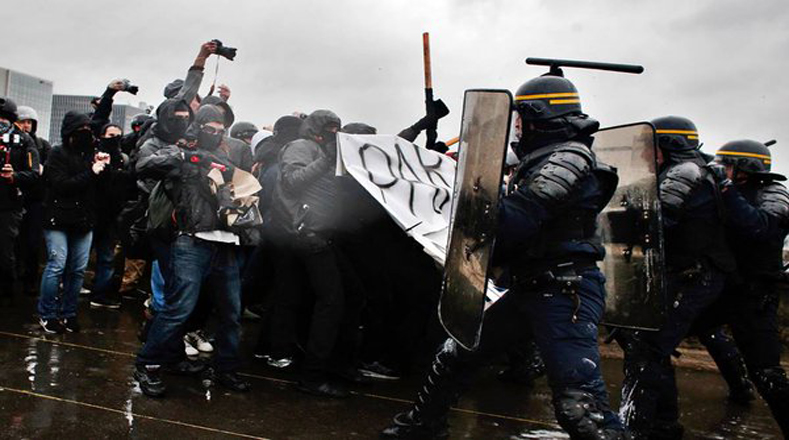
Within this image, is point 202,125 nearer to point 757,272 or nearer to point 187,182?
point 187,182

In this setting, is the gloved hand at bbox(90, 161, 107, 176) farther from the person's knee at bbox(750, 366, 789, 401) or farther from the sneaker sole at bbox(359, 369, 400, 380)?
the person's knee at bbox(750, 366, 789, 401)

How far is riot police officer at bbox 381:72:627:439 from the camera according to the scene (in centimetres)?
320

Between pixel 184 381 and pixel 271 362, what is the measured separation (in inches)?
34.4

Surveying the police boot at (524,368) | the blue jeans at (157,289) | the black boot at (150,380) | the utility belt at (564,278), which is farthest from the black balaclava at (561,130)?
the blue jeans at (157,289)

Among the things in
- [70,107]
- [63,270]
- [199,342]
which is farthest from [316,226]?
[70,107]

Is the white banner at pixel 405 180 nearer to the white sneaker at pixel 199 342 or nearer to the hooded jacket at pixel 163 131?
the hooded jacket at pixel 163 131

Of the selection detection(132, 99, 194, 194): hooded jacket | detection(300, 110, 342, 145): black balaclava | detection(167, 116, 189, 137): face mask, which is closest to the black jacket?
detection(132, 99, 194, 194): hooded jacket

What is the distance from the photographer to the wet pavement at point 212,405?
4.02 m

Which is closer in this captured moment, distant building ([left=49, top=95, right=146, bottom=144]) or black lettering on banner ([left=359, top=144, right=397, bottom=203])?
black lettering on banner ([left=359, top=144, right=397, bottom=203])

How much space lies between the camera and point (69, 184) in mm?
6016

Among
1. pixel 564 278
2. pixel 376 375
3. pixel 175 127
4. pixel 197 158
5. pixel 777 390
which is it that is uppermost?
pixel 175 127

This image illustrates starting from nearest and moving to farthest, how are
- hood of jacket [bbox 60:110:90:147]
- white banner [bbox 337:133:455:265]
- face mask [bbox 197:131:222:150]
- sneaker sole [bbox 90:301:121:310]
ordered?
face mask [bbox 197:131:222:150] → white banner [bbox 337:133:455:265] → hood of jacket [bbox 60:110:90:147] → sneaker sole [bbox 90:301:121:310]

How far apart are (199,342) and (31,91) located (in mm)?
8636

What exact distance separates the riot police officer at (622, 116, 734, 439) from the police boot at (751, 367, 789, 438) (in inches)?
20.9
